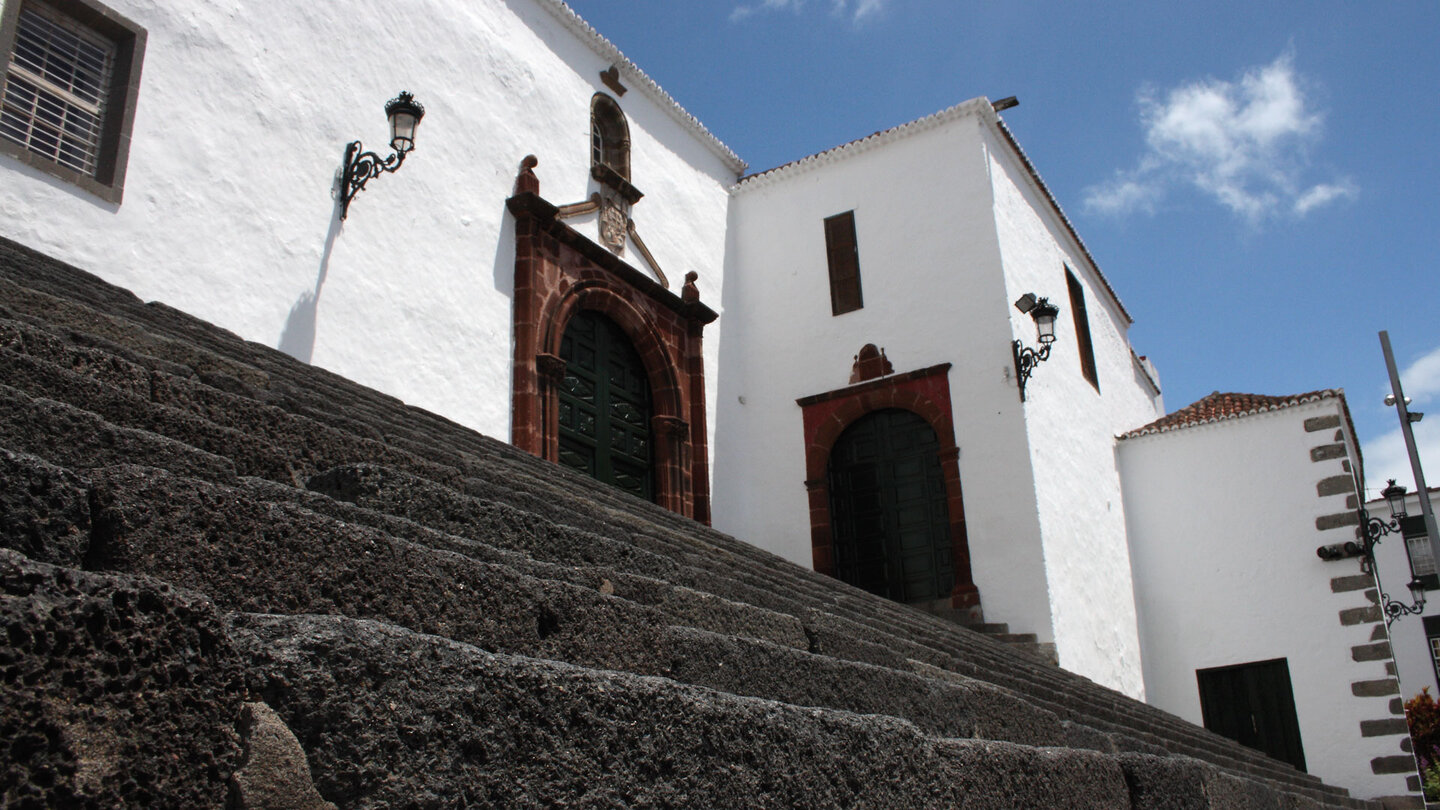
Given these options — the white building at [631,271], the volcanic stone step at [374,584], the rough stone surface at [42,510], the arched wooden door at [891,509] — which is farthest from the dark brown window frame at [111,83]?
the arched wooden door at [891,509]

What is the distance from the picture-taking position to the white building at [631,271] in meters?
7.02

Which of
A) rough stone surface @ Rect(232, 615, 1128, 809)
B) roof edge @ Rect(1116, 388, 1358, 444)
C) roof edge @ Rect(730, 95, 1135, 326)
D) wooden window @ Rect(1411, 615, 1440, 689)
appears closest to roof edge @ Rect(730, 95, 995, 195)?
roof edge @ Rect(730, 95, 1135, 326)

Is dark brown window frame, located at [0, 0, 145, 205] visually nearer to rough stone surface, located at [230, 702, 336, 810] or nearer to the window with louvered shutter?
the window with louvered shutter

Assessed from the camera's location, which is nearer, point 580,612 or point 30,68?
point 580,612

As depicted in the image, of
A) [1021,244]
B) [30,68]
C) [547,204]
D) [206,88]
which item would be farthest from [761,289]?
[30,68]

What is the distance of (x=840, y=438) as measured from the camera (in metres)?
12.3

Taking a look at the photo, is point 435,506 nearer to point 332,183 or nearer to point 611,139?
point 332,183

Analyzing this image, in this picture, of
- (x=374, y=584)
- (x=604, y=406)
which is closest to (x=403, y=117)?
(x=604, y=406)

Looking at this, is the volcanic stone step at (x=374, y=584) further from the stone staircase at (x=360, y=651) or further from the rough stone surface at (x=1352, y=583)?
the rough stone surface at (x=1352, y=583)

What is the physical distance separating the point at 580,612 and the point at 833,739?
2.15 ft

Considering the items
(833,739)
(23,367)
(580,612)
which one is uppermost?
(23,367)

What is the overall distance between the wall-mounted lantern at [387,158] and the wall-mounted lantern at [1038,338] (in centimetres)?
589

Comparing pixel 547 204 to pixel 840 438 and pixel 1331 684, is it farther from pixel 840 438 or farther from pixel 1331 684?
pixel 1331 684

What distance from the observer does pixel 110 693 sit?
1.30 m
